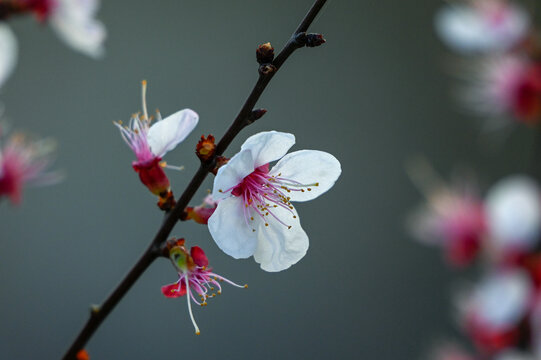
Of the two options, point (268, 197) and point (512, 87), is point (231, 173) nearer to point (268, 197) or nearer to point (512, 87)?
point (268, 197)

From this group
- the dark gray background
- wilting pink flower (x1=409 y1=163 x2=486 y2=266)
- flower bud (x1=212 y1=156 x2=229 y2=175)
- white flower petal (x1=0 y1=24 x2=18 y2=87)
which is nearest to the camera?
white flower petal (x1=0 y1=24 x2=18 y2=87)

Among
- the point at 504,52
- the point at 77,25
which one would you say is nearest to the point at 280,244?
the point at 77,25

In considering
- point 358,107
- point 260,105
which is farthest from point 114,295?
point 358,107

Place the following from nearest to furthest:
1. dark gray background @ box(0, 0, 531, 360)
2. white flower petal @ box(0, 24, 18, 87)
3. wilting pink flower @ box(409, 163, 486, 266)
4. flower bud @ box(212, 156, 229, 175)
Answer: white flower petal @ box(0, 24, 18, 87) → flower bud @ box(212, 156, 229, 175) → wilting pink flower @ box(409, 163, 486, 266) → dark gray background @ box(0, 0, 531, 360)

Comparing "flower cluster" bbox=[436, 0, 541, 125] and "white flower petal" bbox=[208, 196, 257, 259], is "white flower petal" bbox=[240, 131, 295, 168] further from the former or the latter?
"flower cluster" bbox=[436, 0, 541, 125]

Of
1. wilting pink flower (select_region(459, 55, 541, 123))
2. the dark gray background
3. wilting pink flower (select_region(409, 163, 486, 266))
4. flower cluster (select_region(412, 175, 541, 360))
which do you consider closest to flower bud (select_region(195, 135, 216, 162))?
flower cluster (select_region(412, 175, 541, 360))

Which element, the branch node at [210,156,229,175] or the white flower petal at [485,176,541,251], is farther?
the white flower petal at [485,176,541,251]
